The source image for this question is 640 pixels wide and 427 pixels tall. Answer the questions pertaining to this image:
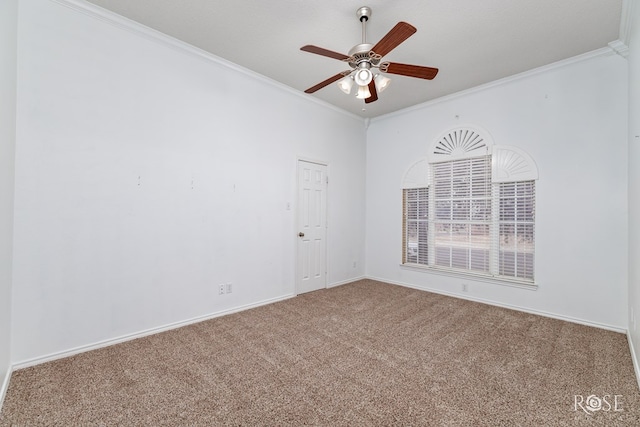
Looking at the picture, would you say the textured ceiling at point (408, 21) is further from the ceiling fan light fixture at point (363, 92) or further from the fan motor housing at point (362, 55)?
the ceiling fan light fixture at point (363, 92)

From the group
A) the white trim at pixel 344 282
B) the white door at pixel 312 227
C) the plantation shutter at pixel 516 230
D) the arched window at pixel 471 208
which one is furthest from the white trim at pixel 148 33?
the plantation shutter at pixel 516 230

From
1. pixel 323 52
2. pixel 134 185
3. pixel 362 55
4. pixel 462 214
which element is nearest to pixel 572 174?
pixel 462 214

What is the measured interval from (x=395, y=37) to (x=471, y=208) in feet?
10.1

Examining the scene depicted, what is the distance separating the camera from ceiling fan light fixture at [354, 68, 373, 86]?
2.54 m

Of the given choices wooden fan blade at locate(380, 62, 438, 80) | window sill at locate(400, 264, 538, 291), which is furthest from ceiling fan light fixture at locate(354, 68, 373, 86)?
window sill at locate(400, 264, 538, 291)

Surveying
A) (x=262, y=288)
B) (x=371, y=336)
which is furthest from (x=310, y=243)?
(x=371, y=336)

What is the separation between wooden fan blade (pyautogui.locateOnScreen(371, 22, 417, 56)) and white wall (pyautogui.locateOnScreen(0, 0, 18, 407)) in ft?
8.74

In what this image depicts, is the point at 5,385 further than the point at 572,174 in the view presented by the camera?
No

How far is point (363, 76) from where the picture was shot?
2557mm

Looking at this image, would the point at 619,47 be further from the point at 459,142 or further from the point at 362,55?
the point at 362,55

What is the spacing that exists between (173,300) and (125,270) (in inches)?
23.9

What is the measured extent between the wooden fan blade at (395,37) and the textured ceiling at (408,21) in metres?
0.57

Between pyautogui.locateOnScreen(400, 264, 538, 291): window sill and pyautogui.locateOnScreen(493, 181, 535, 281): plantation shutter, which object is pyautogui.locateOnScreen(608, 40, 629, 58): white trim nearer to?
pyautogui.locateOnScreen(493, 181, 535, 281): plantation shutter

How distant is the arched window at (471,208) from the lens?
3852 millimetres
